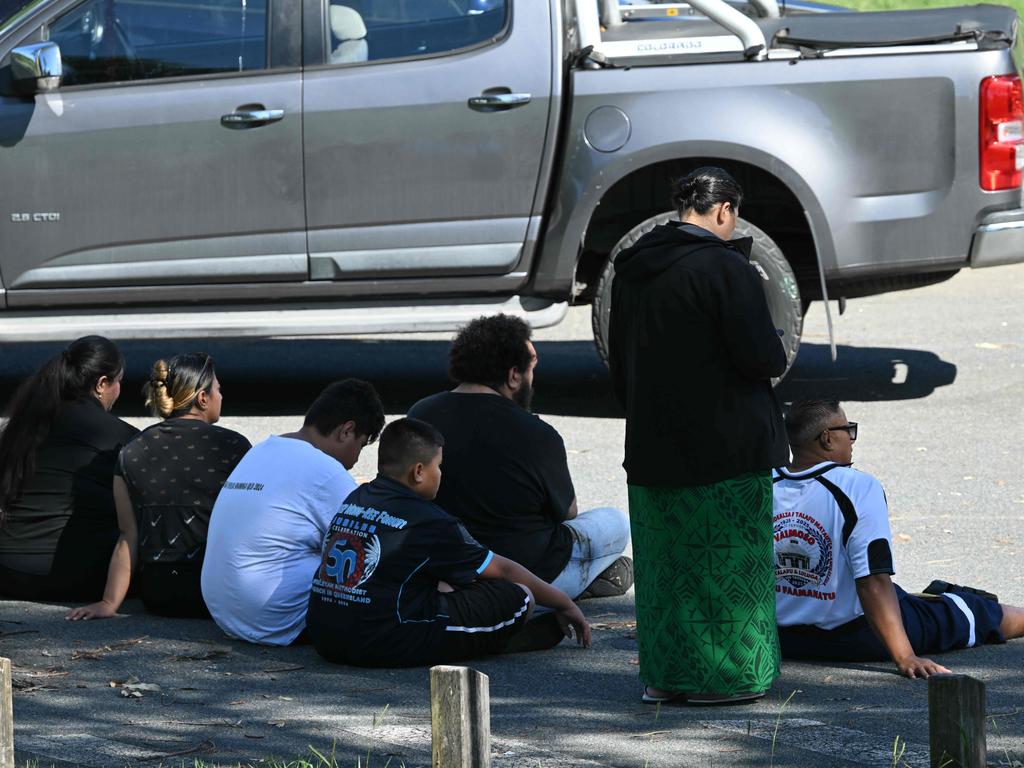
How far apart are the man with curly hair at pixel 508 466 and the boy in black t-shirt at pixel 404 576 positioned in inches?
17.0

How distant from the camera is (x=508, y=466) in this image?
5.53 meters

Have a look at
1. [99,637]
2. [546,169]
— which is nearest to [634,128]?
[546,169]

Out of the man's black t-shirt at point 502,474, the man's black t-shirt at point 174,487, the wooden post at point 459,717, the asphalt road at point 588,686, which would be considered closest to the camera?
the wooden post at point 459,717

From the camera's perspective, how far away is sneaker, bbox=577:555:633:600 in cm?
600

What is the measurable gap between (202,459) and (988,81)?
172 inches

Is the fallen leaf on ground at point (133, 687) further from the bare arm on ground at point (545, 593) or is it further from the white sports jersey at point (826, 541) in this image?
the white sports jersey at point (826, 541)

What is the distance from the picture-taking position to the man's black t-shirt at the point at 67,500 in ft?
19.2

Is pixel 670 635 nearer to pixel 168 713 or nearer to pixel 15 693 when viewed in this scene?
pixel 168 713

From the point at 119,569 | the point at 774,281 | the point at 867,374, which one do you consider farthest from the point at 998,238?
the point at 119,569

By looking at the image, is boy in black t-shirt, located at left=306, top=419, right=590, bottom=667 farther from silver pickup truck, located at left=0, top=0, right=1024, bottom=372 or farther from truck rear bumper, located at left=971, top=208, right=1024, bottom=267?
truck rear bumper, located at left=971, top=208, right=1024, bottom=267

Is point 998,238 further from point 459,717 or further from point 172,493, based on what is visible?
point 459,717

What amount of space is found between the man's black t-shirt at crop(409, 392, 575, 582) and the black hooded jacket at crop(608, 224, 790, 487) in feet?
3.39

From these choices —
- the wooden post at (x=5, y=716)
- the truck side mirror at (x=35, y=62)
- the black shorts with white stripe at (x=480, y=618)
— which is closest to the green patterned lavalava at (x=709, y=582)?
the black shorts with white stripe at (x=480, y=618)

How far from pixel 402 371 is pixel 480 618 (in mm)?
5022
